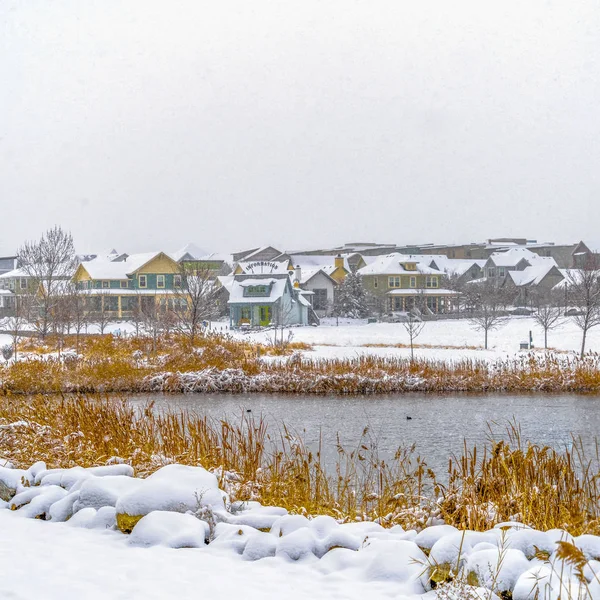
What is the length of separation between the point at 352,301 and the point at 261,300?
10.6m

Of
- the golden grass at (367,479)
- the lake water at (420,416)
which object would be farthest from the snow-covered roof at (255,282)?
the golden grass at (367,479)

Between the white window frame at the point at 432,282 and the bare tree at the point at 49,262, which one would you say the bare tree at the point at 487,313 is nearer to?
the white window frame at the point at 432,282

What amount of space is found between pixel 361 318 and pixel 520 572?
50397 millimetres

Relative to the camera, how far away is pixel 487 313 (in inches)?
1373

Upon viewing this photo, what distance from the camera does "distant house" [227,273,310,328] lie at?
47.0 meters

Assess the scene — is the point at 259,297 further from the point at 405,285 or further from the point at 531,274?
the point at 531,274

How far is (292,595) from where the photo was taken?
159 inches

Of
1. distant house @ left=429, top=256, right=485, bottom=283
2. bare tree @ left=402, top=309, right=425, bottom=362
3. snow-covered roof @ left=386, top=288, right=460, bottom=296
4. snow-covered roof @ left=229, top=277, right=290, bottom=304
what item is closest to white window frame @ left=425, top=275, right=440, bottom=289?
snow-covered roof @ left=386, top=288, right=460, bottom=296

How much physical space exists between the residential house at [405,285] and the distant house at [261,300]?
43.6 feet

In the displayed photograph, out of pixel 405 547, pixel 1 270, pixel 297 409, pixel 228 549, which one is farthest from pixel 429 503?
pixel 1 270

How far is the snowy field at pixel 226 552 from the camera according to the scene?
4.04 m

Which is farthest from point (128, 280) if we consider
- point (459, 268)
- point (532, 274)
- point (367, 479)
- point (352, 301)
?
point (367, 479)

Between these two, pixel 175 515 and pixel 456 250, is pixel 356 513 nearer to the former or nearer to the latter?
pixel 175 515

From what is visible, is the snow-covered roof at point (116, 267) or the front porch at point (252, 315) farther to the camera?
the snow-covered roof at point (116, 267)
